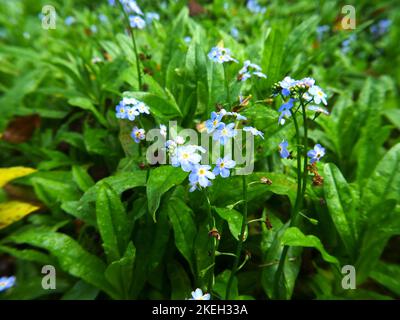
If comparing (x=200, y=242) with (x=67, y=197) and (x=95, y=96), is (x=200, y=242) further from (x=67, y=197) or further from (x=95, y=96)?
(x=95, y=96)

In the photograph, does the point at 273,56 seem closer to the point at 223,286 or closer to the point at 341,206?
the point at 341,206

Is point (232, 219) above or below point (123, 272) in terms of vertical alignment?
above

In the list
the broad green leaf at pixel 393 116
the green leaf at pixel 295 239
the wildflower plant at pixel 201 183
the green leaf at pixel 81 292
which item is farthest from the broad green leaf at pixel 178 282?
the broad green leaf at pixel 393 116

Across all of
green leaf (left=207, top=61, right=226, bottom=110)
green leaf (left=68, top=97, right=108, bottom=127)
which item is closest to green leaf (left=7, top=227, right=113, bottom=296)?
green leaf (left=68, top=97, right=108, bottom=127)

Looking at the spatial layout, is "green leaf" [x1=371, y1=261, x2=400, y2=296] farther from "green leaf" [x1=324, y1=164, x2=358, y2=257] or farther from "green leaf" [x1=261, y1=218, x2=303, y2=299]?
"green leaf" [x1=261, y1=218, x2=303, y2=299]

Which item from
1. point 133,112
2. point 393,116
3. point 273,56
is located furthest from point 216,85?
point 393,116

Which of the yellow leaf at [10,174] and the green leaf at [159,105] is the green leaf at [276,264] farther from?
the yellow leaf at [10,174]
